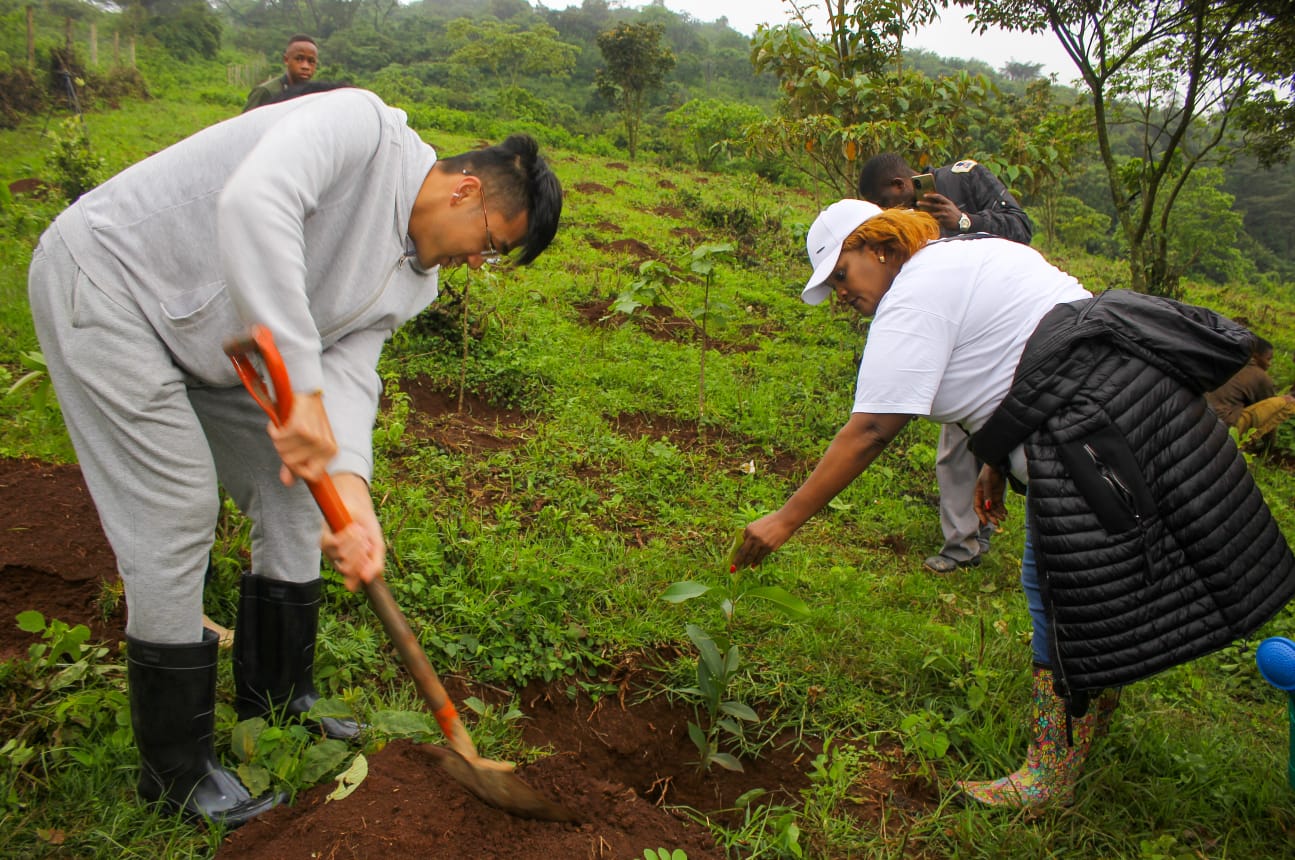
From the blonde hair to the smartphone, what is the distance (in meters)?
1.81

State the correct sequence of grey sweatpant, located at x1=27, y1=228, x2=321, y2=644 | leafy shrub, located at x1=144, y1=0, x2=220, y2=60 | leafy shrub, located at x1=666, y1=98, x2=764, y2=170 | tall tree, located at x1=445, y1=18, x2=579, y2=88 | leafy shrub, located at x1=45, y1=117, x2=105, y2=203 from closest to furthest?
1. grey sweatpant, located at x1=27, y1=228, x2=321, y2=644
2. leafy shrub, located at x1=45, y1=117, x2=105, y2=203
3. leafy shrub, located at x1=666, y1=98, x2=764, y2=170
4. leafy shrub, located at x1=144, y1=0, x2=220, y2=60
5. tall tree, located at x1=445, y1=18, x2=579, y2=88

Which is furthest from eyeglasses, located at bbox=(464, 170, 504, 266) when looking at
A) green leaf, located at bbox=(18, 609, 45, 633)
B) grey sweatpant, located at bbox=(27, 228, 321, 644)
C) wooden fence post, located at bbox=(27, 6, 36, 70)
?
wooden fence post, located at bbox=(27, 6, 36, 70)

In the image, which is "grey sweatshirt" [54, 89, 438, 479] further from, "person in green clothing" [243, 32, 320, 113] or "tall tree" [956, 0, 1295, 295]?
"tall tree" [956, 0, 1295, 295]

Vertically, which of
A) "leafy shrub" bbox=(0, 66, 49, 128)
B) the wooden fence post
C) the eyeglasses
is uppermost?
the eyeglasses

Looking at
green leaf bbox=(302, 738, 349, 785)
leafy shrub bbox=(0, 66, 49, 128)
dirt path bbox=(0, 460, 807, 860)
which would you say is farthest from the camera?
leafy shrub bbox=(0, 66, 49, 128)

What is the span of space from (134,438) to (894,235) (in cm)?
166

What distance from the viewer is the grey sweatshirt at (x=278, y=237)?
137 centimetres

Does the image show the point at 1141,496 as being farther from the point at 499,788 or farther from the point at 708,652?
the point at 499,788

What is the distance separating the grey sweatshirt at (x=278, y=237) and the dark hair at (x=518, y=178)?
0.33ft

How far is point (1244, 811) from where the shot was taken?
2.15 m

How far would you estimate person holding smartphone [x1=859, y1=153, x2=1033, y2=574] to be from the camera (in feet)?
11.3

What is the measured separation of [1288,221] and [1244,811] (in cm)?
3582

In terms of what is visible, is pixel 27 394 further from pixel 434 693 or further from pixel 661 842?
pixel 661 842

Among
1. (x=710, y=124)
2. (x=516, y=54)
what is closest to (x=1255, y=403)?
(x=710, y=124)
